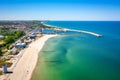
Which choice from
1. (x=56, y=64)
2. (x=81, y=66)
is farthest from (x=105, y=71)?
(x=56, y=64)

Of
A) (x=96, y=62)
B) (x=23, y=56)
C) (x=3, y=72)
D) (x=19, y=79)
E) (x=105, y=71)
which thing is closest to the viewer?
(x=19, y=79)

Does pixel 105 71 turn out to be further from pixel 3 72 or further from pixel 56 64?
pixel 3 72

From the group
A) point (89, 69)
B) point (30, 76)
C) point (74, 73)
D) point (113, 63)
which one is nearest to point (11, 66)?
point (30, 76)

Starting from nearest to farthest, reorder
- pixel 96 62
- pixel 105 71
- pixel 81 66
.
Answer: pixel 105 71
pixel 81 66
pixel 96 62

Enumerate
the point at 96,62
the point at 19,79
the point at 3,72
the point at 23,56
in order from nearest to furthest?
1. the point at 19,79
2. the point at 3,72
3. the point at 96,62
4. the point at 23,56

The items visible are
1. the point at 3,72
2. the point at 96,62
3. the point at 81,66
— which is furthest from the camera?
the point at 96,62

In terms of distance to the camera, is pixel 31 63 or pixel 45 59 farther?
pixel 45 59

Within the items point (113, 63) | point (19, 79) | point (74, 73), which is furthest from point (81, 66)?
point (19, 79)

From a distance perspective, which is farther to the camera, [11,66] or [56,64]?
[56,64]

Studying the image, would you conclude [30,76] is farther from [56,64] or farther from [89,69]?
[89,69]
